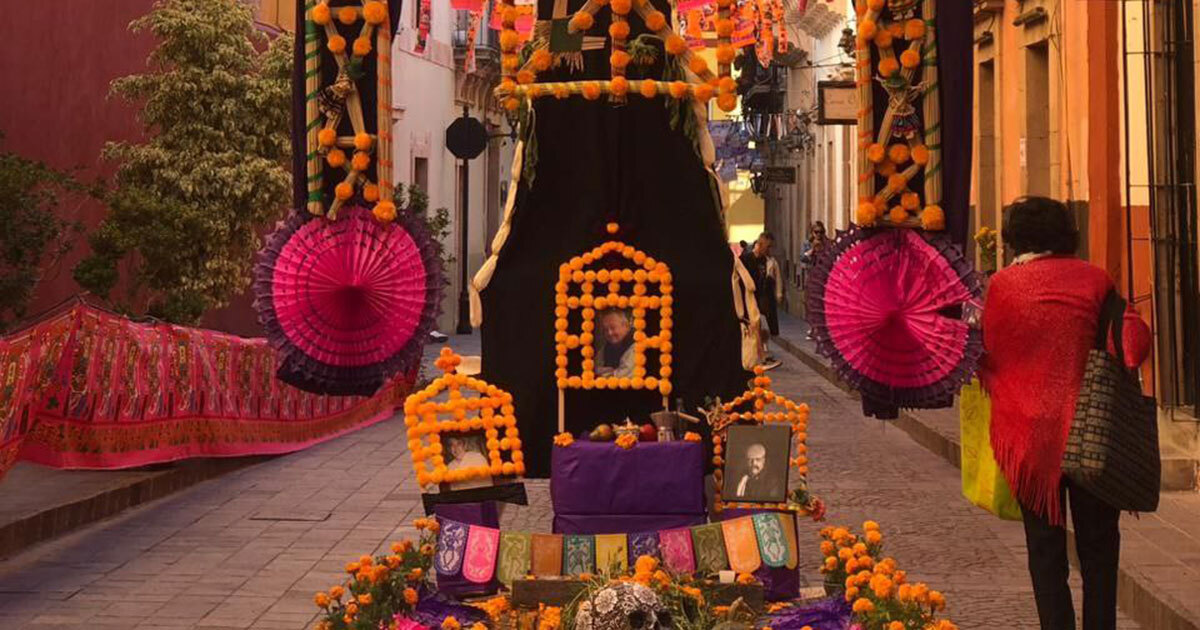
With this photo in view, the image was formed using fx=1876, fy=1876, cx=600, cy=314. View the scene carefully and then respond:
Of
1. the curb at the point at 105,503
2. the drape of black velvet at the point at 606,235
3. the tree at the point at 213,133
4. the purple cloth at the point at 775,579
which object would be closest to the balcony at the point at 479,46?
the tree at the point at 213,133

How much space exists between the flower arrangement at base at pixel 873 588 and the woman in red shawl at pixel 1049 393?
0.58 metres

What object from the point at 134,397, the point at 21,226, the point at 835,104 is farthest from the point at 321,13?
the point at 835,104

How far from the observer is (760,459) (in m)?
6.68

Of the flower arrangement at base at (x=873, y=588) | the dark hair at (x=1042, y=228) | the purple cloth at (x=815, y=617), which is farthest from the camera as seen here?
the dark hair at (x=1042, y=228)

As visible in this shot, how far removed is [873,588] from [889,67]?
173 centimetres

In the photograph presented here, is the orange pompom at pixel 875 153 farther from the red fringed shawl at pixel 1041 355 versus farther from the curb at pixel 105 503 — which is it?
the curb at pixel 105 503

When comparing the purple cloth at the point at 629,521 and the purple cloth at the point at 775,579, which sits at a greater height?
the purple cloth at the point at 629,521

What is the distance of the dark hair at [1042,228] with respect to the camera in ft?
22.7

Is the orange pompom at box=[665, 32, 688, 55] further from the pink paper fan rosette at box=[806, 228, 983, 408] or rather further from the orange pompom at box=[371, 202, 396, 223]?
the orange pompom at box=[371, 202, 396, 223]

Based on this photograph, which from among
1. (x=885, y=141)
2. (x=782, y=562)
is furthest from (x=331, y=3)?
(x=782, y=562)

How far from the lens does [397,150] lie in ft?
112

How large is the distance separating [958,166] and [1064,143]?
12987 millimetres

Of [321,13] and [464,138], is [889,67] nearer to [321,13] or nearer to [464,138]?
[321,13]

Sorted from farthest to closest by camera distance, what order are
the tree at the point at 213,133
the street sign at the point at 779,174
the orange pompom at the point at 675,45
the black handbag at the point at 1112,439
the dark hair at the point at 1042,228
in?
the street sign at the point at 779,174
the tree at the point at 213,133
the dark hair at the point at 1042,228
the orange pompom at the point at 675,45
the black handbag at the point at 1112,439
